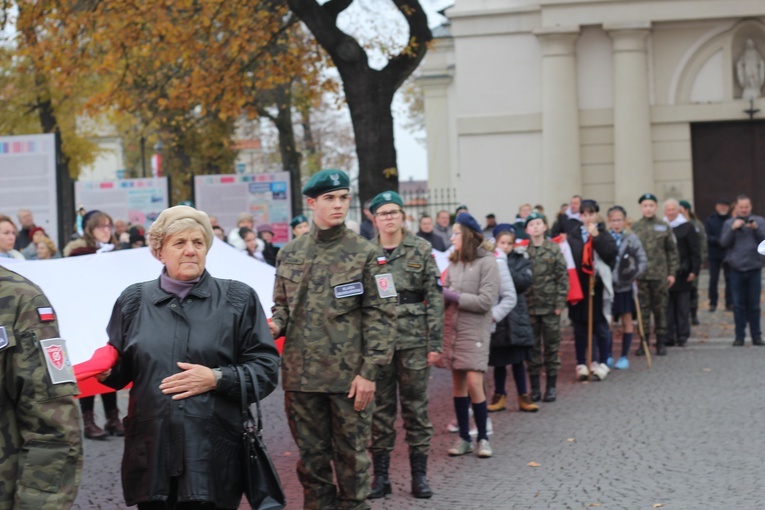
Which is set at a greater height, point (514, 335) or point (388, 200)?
point (388, 200)

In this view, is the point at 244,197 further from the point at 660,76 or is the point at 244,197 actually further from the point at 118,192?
the point at 660,76

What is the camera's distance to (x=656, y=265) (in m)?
15.9

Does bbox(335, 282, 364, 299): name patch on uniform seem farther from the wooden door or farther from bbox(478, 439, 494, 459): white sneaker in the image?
the wooden door

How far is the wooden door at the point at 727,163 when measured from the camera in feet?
92.5

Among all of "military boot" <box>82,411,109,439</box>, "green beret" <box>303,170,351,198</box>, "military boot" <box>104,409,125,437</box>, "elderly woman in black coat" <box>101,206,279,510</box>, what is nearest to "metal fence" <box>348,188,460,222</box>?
"military boot" <box>104,409,125,437</box>

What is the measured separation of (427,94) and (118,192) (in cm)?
2354

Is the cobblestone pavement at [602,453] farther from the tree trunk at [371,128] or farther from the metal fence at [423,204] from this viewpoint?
Result: the metal fence at [423,204]

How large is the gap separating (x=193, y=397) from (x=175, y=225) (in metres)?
0.76

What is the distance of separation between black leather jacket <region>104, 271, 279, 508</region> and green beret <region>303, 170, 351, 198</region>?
1.80 metres

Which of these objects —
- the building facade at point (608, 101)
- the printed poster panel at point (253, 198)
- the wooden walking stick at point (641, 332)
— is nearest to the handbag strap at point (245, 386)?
the wooden walking stick at point (641, 332)

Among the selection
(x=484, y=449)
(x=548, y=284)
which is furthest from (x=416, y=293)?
(x=548, y=284)

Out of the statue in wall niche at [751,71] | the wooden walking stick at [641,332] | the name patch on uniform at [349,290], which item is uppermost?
the statue in wall niche at [751,71]

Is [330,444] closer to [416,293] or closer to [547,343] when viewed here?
[416,293]

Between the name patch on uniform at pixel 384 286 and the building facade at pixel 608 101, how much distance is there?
828 inches
